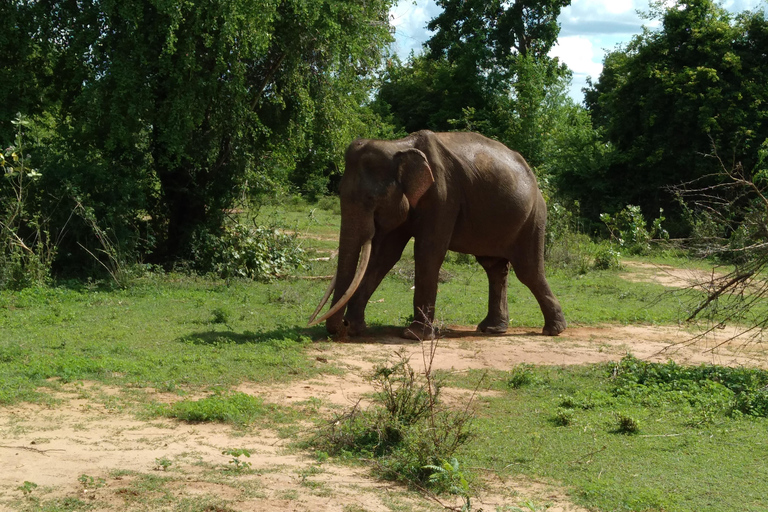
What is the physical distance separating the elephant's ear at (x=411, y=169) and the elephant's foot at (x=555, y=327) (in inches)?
113

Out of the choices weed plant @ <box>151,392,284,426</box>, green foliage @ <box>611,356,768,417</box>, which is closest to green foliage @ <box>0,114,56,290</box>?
weed plant @ <box>151,392,284,426</box>

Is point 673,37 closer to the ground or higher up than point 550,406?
higher up

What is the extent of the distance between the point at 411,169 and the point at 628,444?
4509mm

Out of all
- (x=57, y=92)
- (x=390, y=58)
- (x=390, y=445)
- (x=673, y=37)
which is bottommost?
(x=390, y=445)

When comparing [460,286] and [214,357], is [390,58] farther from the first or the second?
[214,357]

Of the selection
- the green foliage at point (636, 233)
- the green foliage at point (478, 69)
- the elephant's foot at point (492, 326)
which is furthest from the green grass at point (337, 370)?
the green foliage at point (478, 69)

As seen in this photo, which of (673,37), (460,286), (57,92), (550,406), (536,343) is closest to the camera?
(550,406)

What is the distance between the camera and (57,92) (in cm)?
1410

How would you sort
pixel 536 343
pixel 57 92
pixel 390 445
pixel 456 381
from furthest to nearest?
pixel 57 92 < pixel 536 343 < pixel 456 381 < pixel 390 445

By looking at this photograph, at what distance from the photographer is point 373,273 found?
35.9ft

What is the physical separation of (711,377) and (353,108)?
32.7ft

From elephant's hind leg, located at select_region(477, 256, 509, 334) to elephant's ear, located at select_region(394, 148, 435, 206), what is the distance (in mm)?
2054

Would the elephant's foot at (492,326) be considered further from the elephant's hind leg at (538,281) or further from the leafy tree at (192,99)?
the leafy tree at (192,99)

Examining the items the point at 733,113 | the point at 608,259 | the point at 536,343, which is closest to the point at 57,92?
the point at 536,343
